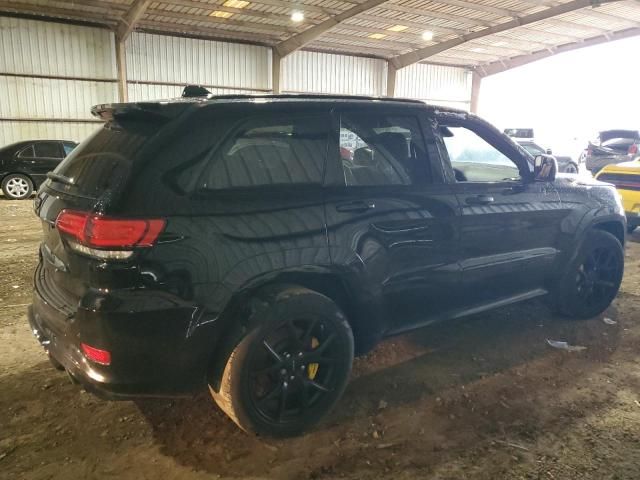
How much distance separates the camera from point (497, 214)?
3.41 metres

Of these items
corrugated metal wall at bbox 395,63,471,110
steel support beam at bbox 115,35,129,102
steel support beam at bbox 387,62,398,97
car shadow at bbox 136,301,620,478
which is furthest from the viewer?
corrugated metal wall at bbox 395,63,471,110

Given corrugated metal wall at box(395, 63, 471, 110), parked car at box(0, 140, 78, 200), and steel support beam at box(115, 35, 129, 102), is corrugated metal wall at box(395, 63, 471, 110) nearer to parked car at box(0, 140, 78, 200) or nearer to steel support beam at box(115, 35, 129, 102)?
steel support beam at box(115, 35, 129, 102)

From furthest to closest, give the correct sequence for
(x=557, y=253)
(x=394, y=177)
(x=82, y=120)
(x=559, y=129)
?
(x=559, y=129) → (x=82, y=120) → (x=557, y=253) → (x=394, y=177)

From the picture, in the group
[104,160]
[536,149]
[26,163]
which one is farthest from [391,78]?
[104,160]

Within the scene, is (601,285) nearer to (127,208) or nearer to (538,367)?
(538,367)

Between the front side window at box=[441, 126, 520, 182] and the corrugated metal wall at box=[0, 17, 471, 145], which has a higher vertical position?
the corrugated metal wall at box=[0, 17, 471, 145]

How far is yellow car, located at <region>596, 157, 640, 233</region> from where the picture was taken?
7086 millimetres

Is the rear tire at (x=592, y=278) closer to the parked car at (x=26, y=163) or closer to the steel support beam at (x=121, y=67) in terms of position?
the parked car at (x=26, y=163)

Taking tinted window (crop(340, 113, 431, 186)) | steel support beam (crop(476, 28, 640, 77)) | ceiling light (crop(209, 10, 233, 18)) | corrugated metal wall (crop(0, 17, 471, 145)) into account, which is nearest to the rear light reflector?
tinted window (crop(340, 113, 431, 186))

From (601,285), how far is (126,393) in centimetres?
400

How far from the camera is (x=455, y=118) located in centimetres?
333

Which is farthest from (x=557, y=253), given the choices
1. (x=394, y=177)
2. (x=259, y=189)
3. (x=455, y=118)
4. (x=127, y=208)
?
(x=127, y=208)

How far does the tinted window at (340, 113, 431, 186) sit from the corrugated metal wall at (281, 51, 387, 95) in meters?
16.9

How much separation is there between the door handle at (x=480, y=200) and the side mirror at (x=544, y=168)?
20.8 inches
